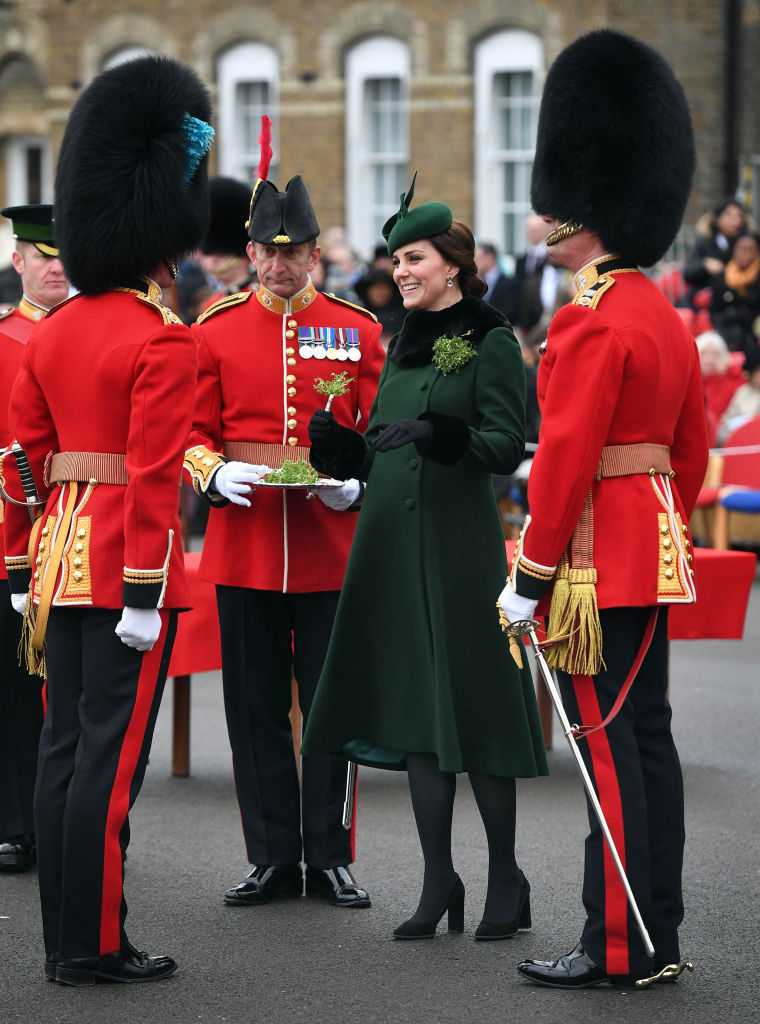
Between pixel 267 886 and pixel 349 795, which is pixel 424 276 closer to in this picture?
pixel 349 795

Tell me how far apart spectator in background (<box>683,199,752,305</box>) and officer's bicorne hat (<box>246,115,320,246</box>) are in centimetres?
889

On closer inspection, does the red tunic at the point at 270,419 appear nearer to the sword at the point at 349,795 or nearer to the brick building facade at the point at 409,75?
the sword at the point at 349,795

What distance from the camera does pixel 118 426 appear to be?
4.21 m

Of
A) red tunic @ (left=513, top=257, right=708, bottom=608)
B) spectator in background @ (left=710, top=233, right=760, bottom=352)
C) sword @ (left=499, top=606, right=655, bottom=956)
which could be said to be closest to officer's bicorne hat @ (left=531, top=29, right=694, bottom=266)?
red tunic @ (left=513, top=257, right=708, bottom=608)

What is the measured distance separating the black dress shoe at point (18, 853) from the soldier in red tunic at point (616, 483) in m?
1.83

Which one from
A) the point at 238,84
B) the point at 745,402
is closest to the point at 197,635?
the point at 745,402

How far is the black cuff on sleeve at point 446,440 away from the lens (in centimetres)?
430

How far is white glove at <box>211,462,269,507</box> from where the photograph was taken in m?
4.81

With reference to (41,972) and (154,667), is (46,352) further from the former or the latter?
(41,972)

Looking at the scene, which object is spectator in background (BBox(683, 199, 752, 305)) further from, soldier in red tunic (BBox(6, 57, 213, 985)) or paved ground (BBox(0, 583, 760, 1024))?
soldier in red tunic (BBox(6, 57, 213, 985))

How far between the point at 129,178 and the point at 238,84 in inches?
681

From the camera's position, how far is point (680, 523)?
4.23 meters

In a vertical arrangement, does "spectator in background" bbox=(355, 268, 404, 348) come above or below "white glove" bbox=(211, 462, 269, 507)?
above

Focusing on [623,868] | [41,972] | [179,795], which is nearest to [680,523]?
[623,868]
